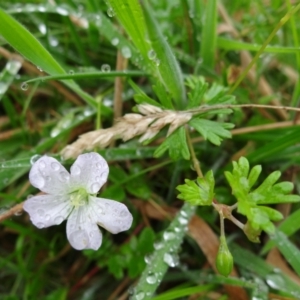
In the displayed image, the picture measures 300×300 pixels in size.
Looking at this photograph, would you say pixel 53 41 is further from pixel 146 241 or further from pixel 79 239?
pixel 79 239

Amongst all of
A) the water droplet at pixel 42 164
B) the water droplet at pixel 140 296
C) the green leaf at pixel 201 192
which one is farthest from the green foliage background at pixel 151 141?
the water droplet at pixel 42 164

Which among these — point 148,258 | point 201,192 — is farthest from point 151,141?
point 201,192

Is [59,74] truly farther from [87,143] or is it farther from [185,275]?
[185,275]

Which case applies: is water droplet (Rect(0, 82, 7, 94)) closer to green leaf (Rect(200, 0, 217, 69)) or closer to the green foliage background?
the green foliage background

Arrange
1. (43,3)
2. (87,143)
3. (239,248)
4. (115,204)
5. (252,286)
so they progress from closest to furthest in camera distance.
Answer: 1. (115,204)
2. (87,143)
3. (252,286)
4. (239,248)
5. (43,3)

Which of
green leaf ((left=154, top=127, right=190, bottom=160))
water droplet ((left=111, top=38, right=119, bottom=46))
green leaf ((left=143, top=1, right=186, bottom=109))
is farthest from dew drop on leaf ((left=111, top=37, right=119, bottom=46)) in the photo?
green leaf ((left=154, top=127, right=190, bottom=160))

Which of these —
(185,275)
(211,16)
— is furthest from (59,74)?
(185,275)
